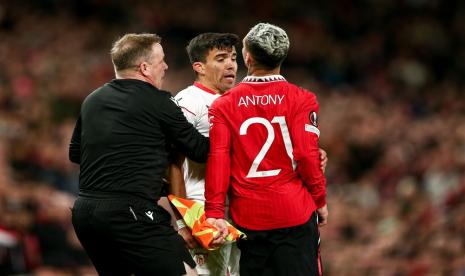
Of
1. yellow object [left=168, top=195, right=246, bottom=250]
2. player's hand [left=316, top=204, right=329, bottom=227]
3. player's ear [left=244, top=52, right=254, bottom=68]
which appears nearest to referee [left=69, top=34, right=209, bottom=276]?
yellow object [left=168, top=195, right=246, bottom=250]

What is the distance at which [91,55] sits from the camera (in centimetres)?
1540

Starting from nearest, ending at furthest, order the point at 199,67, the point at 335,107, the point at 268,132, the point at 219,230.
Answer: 1. the point at 219,230
2. the point at 268,132
3. the point at 199,67
4. the point at 335,107

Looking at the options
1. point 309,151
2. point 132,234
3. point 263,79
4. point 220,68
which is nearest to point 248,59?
point 263,79

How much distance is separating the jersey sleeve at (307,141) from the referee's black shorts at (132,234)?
770mm

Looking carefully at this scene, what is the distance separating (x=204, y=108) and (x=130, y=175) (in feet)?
2.35

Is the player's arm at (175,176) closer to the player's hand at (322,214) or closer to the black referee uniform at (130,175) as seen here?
the black referee uniform at (130,175)

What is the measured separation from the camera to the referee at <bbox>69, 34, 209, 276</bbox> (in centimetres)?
552

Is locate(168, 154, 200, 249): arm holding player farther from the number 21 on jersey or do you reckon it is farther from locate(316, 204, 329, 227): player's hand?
locate(316, 204, 329, 227): player's hand

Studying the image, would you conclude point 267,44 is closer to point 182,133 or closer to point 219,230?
point 182,133

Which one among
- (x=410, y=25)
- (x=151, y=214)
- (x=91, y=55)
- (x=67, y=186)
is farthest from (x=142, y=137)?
(x=410, y=25)

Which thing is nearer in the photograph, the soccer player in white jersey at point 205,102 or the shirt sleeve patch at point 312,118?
the shirt sleeve patch at point 312,118

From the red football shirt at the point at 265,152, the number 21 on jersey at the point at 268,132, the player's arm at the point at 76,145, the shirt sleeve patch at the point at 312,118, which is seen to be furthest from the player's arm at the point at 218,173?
the player's arm at the point at 76,145

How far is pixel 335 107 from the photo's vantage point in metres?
14.3

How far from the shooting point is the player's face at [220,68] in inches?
241
